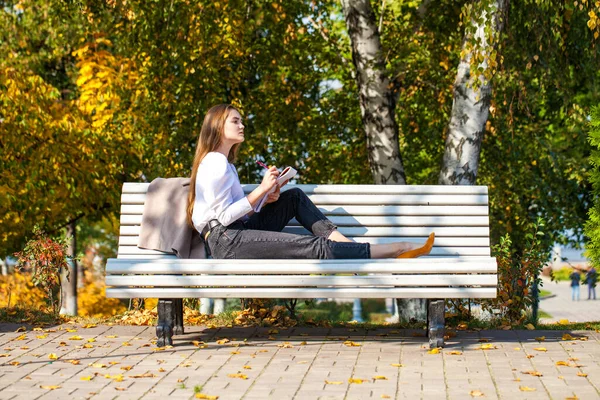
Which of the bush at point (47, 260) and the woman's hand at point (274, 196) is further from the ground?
the woman's hand at point (274, 196)

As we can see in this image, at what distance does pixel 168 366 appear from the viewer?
568 cm

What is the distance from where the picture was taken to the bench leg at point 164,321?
20.8ft

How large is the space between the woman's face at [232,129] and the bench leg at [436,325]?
5.75 ft

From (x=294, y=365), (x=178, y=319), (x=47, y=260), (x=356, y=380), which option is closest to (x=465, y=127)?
(x=178, y=319)

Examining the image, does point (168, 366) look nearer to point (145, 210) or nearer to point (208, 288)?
point (208, 288)

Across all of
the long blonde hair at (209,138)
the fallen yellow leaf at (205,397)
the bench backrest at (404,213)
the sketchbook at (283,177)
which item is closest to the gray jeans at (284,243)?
the sketchbook at (283,177)

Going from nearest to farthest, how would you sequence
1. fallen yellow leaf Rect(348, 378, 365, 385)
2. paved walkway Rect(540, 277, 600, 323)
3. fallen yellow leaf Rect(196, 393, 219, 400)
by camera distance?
fallen yellow leaf Rect(196, 393, 219, 400), fallen yellow leaf Rect(348, 378, 365, 385), paved walkway Rect(540, 277, 600, 323)

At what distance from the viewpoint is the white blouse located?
21.2 feet

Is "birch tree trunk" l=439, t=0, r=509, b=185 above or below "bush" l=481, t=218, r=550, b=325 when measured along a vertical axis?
above

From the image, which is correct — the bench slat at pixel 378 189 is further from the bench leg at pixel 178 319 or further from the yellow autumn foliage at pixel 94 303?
the yellow autumn foliage at pixel 94 303

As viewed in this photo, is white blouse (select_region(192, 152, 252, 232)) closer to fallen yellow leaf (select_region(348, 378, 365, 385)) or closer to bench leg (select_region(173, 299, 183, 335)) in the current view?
bench leg (select_region(173, 299, 183, 335))

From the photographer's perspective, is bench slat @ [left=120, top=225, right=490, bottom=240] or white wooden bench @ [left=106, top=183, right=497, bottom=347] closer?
white wooden bench @ [left=106, top=183, right=497, bottom=347]

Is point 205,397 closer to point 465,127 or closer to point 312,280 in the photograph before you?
point 312,280

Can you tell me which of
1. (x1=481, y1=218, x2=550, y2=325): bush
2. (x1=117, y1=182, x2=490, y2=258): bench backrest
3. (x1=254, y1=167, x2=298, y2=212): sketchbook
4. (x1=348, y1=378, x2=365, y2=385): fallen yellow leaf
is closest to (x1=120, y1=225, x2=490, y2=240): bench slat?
(x1=117, y1=182, x2=490, y2=258): bench backrest
